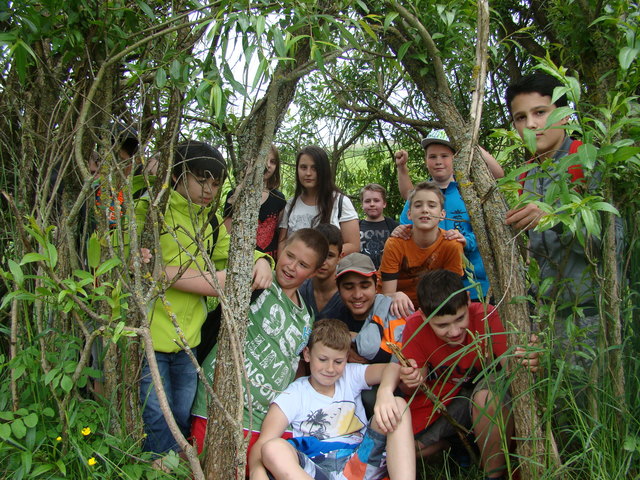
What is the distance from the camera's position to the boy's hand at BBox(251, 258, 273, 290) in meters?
2.32

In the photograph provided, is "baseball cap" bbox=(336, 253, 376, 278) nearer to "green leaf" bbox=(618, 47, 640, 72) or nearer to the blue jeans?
the blue jeans

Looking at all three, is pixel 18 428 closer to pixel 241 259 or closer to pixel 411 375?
pixel 241 259

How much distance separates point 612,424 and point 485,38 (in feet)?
4.96

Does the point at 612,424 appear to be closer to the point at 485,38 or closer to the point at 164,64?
the point at 485,38

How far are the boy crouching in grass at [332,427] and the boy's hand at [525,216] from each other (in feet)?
2.87

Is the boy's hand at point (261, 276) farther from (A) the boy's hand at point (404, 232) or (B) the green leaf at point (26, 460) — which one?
(A) the boy's hand at point (404, 232)

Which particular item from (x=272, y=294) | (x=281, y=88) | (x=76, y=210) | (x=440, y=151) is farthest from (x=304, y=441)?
(x=440, y=151)

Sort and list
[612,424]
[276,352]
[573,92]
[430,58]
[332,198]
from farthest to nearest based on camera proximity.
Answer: [332,198] → [276,352] → [430,58] → [612,424] → [573,92]

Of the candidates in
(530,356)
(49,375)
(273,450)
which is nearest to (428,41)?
(530,356)

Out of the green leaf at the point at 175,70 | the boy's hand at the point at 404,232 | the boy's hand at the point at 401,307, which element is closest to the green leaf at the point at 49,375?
the green leaf at the point at 175,70

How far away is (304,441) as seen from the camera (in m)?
2.30

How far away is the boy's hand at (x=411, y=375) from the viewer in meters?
2.26

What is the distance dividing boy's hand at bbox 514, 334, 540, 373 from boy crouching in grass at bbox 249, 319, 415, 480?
0.54 m

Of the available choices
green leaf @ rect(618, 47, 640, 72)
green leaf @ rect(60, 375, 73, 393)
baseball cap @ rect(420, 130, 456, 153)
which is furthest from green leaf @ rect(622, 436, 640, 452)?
baseball cap @ rect(420, 130, 456, 153)
